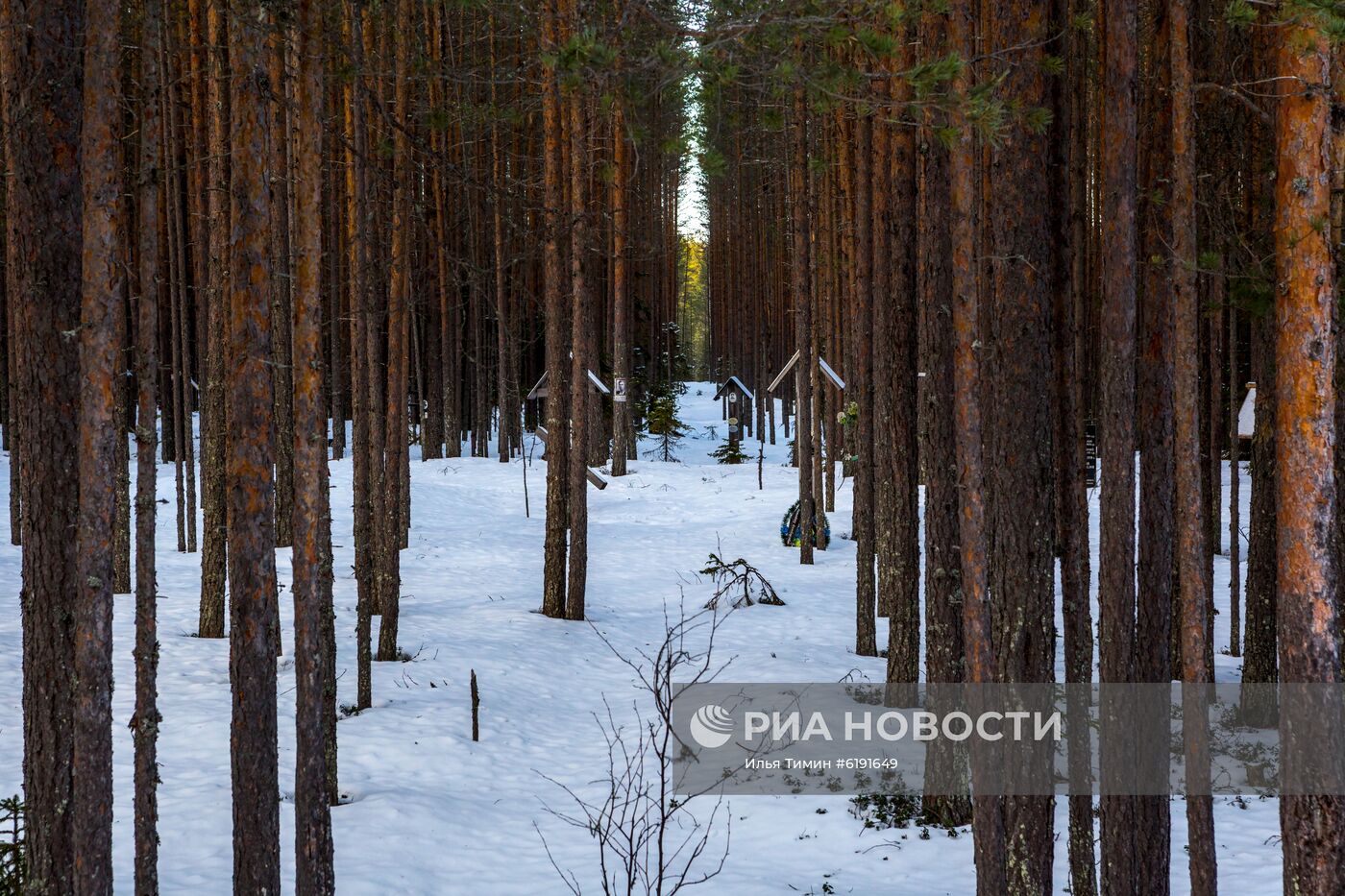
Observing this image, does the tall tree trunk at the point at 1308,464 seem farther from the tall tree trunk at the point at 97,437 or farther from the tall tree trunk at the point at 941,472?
the tall tree trunk at the point at 97,437

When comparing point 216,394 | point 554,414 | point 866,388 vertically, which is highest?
point 866,388

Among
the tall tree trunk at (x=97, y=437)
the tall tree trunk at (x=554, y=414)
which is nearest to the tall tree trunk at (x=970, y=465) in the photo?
the tall tree trunk at (x=97, y=437)

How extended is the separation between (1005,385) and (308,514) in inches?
170

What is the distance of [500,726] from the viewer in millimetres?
9867

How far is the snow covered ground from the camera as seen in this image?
7.01 metres

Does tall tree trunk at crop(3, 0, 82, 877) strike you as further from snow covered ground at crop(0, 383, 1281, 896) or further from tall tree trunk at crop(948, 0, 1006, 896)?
tall tree trunk at crop(948, 0, 1006, 896)

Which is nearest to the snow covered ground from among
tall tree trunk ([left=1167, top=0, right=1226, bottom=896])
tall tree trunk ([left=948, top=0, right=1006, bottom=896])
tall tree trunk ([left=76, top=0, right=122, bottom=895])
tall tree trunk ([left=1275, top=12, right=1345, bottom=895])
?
tall tree trunk ([left=948, top=0, right=1006, bottom=896])

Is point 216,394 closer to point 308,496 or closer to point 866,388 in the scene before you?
point 308,496

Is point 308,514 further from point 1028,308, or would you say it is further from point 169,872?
point 1028,308

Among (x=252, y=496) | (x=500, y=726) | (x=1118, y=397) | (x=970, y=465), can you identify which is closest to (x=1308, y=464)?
(x=1118, y=397)

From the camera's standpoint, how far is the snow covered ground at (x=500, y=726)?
23.0ft

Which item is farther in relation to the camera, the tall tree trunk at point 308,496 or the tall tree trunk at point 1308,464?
the tall tree trunk at point 308,496

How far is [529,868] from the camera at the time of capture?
23.2 ft

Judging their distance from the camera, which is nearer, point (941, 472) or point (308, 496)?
point (308, 496)
